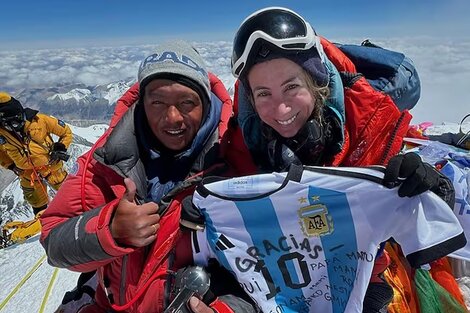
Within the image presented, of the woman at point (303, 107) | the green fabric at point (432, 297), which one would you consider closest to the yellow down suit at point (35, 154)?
the woman at point (303, 107)

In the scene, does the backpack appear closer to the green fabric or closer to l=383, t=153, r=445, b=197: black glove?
l=383, t=153, r=445, b=197: black glove

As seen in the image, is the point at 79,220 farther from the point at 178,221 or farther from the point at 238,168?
the point at 238,168

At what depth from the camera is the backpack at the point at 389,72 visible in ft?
7.06

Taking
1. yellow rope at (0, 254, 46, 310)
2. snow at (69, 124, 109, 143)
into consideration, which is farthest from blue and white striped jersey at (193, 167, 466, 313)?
snow at (69, 124, 109, 143)

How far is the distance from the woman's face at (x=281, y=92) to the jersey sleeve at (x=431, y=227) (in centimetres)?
62

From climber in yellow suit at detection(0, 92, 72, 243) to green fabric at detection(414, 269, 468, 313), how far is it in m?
6.86

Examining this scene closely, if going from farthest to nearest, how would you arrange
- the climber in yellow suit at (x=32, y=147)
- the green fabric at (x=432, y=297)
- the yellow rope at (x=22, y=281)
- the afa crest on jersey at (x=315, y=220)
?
1. the climber in yellow suit at (x=32, y=147)
2. the yellow rope at (x=22, y=281)
3. the green fabric at (x=432, y=297)
4. the afa crest on jersey at (x=315, y=220)

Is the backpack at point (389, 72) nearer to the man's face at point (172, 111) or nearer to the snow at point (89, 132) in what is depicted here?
the man's face at point (172, 111)

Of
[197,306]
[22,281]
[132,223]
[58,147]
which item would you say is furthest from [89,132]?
[197,306]

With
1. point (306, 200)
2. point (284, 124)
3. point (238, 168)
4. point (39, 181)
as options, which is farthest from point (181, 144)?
point (39, 181)

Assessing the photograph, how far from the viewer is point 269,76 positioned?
68.6 inches

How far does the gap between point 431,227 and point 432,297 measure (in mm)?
761

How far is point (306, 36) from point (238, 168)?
0.78 metres

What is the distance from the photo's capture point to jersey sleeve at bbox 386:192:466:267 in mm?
1460
